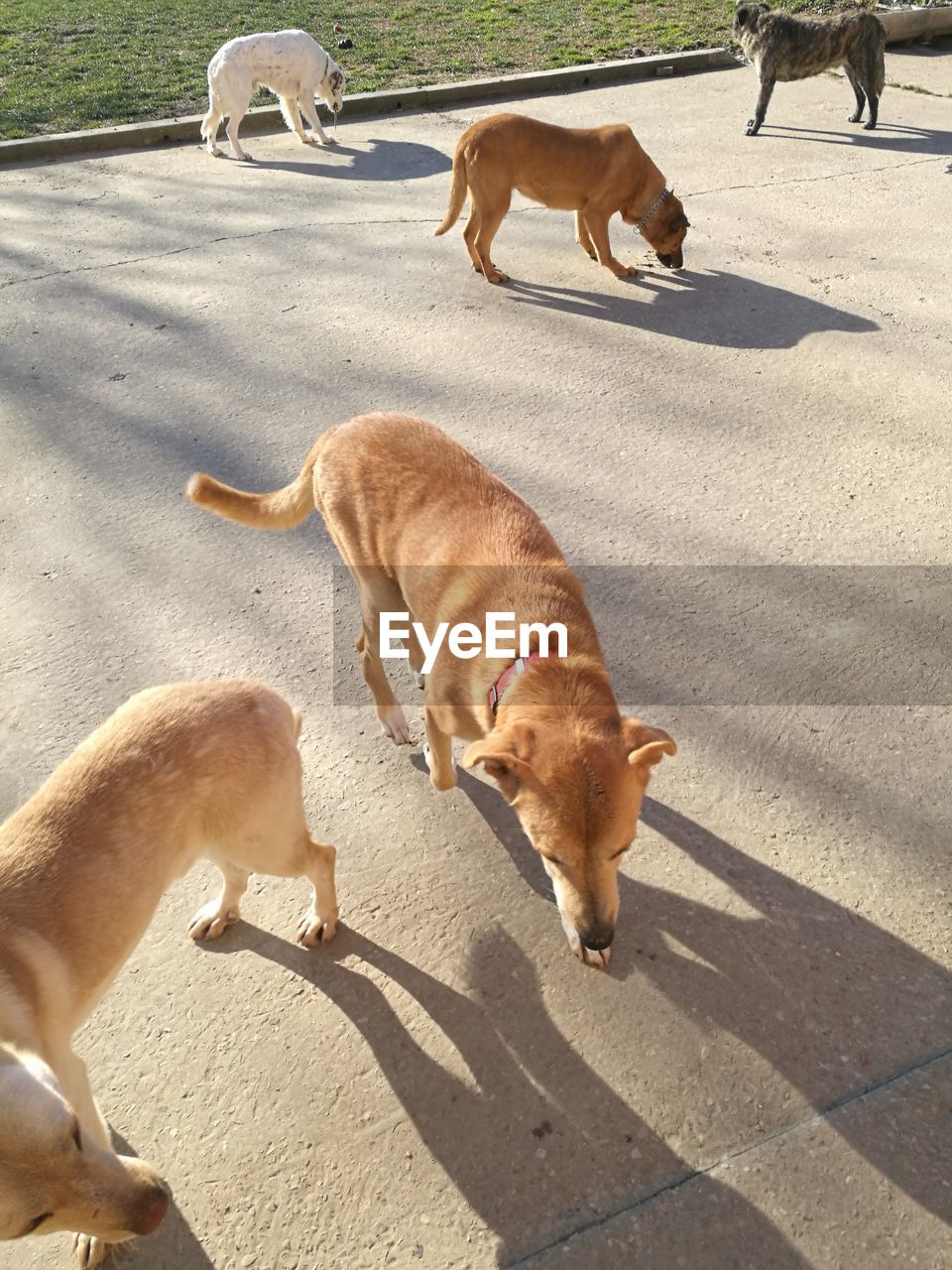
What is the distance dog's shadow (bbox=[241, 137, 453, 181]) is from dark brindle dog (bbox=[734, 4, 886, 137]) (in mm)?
3123

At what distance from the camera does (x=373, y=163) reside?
845cm

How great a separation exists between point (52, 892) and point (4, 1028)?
30 cm

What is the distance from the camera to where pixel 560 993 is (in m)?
2.50

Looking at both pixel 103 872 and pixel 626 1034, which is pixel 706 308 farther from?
pixel 103 872

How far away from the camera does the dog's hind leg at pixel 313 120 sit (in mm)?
8773

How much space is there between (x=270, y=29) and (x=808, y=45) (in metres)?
6.68

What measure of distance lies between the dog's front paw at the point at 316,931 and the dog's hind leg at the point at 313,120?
8609 mm

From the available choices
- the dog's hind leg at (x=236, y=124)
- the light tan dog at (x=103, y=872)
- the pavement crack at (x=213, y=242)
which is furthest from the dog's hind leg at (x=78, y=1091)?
the dog's hind leg at (x=236, y=124)

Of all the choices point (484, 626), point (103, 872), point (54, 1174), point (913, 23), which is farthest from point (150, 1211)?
point (913, 23)

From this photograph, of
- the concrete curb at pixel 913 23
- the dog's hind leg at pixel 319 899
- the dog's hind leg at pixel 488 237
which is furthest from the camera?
the concrete curb at pixel 913 23

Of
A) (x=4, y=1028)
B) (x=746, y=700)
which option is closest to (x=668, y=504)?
(x=746, y=700)

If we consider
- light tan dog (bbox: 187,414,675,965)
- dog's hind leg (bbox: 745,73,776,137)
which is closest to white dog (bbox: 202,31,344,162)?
dog's hind leg (bbox: 745,73,776,137)

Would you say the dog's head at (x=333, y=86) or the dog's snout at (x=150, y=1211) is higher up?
the dog's head at (x=333, y=86)

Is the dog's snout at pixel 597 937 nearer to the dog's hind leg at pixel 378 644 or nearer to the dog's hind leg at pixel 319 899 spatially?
the dog's hind leg at pixel 319 899
